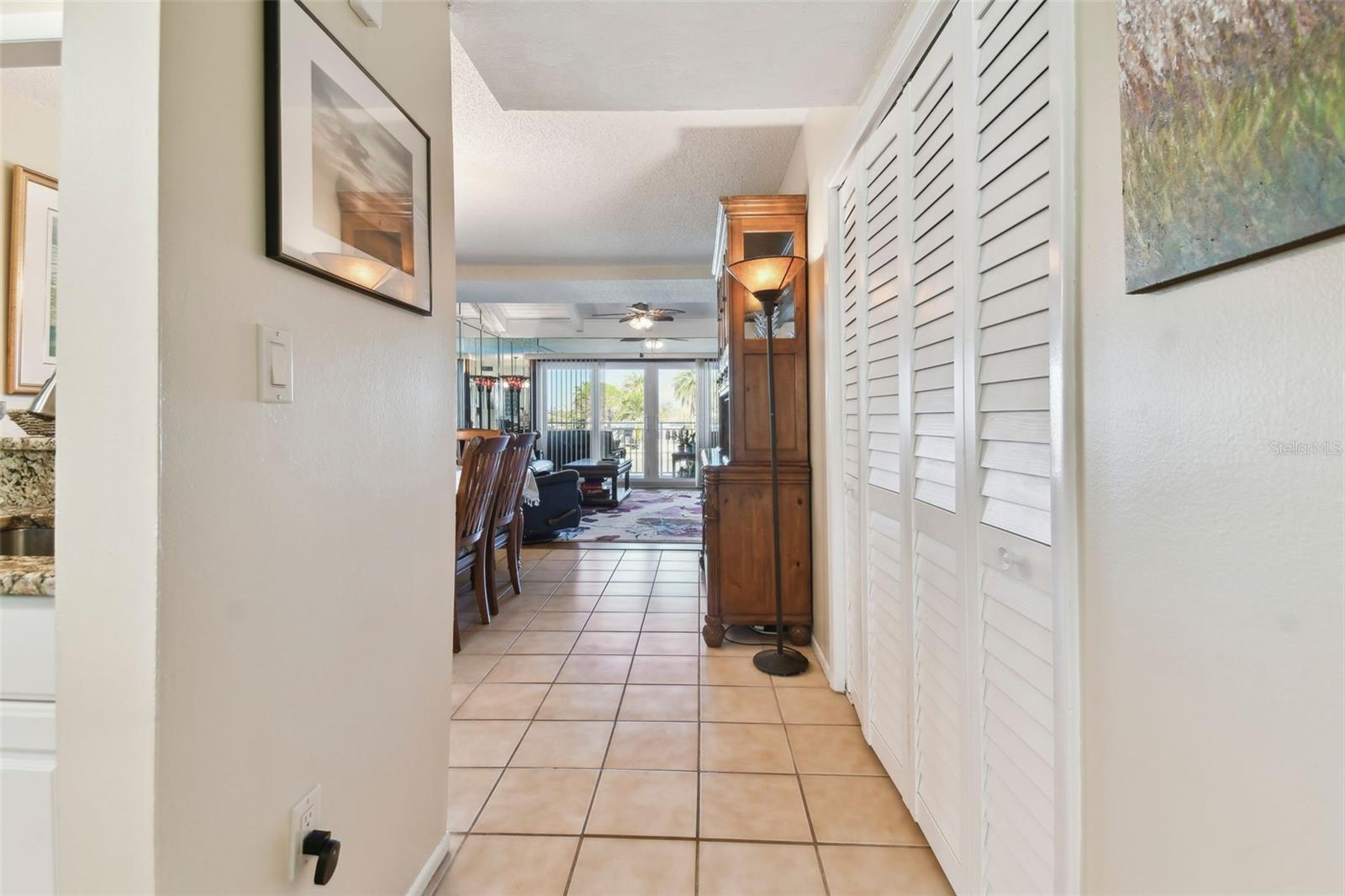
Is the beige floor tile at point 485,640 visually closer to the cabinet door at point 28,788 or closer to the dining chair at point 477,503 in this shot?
the dining chair at point 477,503

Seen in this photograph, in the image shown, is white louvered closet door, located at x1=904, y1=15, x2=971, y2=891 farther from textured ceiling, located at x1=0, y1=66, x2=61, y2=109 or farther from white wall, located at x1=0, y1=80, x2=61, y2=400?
textured ceiling, located at x1=0, y1=66, x2=61, y2=109

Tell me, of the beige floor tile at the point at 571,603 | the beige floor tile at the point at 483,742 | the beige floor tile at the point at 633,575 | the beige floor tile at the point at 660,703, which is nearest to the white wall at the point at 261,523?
the beige floor tile at the point at 483,742

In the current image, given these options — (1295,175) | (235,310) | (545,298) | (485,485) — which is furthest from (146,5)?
(545,298)

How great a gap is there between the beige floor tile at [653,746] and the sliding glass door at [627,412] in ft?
26.2

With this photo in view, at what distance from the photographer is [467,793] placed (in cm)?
178

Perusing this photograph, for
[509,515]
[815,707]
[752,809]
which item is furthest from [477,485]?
[752,809]

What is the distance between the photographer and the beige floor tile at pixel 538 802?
1627mm

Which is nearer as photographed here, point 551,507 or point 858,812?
point 858,812

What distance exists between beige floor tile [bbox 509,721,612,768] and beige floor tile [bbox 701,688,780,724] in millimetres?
408

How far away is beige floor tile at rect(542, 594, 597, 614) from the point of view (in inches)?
140

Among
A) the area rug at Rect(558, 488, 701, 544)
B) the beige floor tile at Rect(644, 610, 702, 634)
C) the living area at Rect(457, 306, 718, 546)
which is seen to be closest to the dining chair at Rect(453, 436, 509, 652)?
the beige floor tile at Rect(644, 610, 702, 634)

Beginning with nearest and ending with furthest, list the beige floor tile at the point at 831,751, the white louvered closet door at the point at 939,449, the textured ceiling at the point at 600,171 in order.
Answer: the white louvered closet door at the point at 939,449, the beige floor tile at the point at 831,751, the textured ceiling at the point at 600,171

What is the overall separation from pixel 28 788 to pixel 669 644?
237 cm

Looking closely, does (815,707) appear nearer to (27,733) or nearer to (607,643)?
(607,643)
